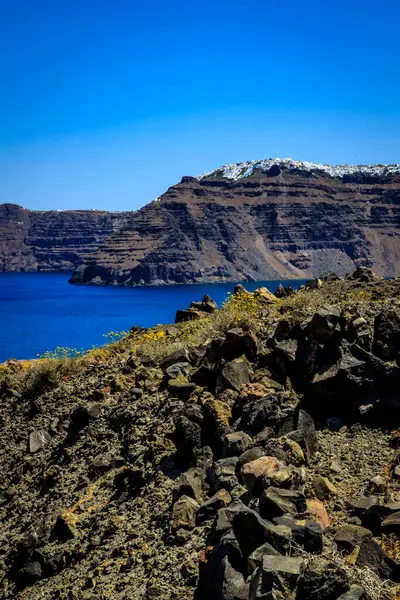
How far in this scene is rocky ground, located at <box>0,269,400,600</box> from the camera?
182 inches

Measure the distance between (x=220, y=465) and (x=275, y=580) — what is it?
2.61m

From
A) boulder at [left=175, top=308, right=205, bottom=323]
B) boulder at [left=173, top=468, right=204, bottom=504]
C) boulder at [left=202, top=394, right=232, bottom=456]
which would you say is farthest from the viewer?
boulder at [left=175, top=308, right=205, bottom=323]

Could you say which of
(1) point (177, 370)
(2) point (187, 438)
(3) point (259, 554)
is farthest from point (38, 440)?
(3) point (259, 554)

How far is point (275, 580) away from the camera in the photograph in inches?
151

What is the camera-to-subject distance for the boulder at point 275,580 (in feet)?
12.4

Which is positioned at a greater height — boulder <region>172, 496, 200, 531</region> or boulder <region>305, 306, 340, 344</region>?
boulder <region>305, 306, 340, 344</region>

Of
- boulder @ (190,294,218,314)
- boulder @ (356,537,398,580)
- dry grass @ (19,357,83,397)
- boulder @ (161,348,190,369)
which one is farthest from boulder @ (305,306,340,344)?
boulder @ (190,294,218,314)

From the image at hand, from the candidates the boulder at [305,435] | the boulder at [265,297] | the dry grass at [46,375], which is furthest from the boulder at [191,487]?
the boulder at [265,297]

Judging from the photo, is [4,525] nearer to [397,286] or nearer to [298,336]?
[298,336]

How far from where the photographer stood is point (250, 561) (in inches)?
173

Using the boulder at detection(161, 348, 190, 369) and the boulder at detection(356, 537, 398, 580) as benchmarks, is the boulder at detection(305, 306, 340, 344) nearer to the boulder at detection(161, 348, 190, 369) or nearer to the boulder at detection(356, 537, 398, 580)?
the boulder at detection(161, 348, 190, 369)

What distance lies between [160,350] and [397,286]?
520cm

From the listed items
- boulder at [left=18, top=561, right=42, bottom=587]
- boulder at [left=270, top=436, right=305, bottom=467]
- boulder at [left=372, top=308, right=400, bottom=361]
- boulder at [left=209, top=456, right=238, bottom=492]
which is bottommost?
boulder at [left=18, top=561, right=42, bottom=587]

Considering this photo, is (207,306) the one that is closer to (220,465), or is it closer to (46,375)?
(46,375)
